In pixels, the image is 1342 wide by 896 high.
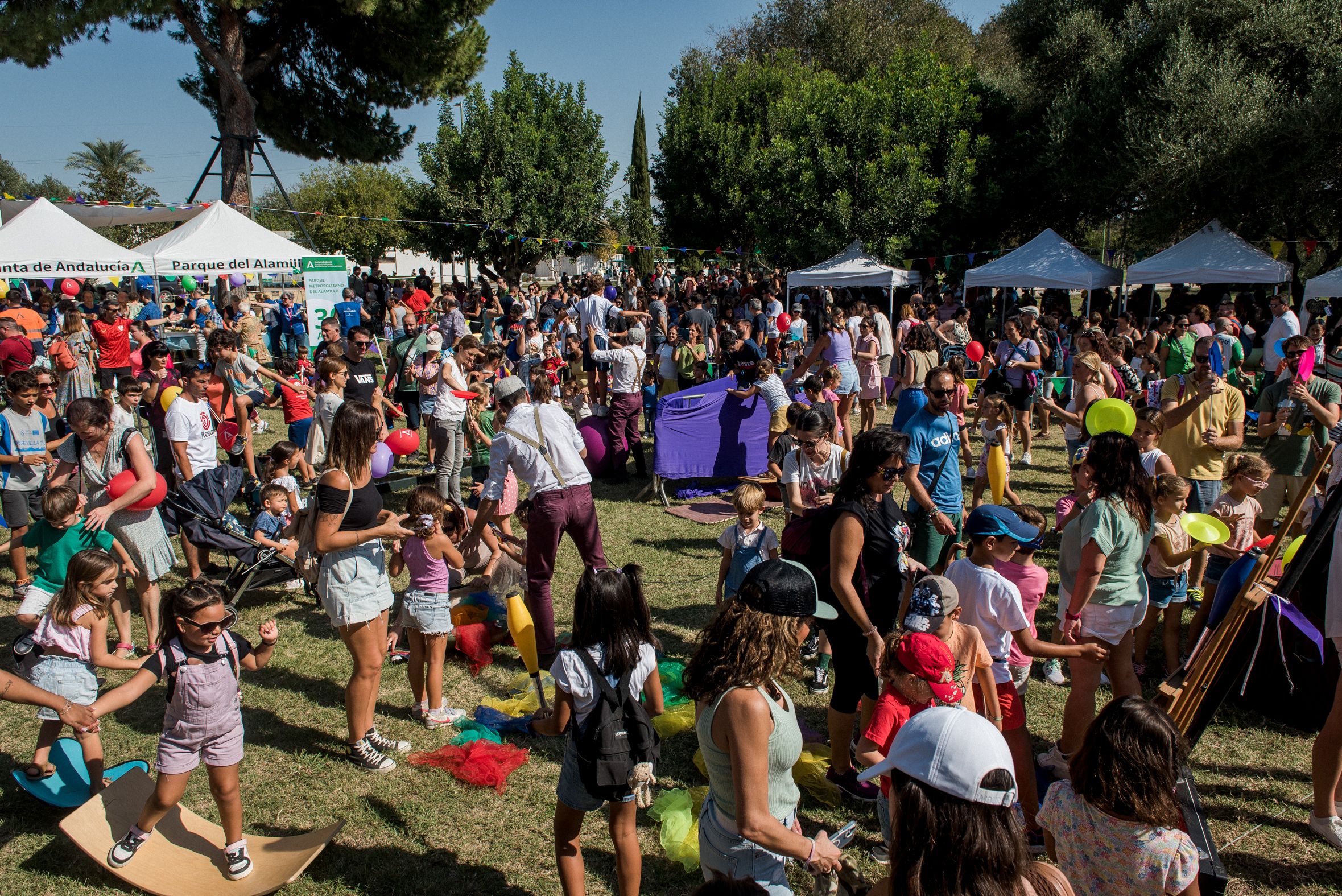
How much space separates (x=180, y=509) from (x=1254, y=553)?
6849mm

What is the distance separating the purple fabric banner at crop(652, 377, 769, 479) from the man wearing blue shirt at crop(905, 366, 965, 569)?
3581 millimetres

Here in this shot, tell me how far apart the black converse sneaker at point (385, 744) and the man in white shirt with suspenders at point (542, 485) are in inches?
36.0

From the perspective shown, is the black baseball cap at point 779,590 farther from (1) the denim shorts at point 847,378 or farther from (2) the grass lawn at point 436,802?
(1) the denim shorts at point 847,378

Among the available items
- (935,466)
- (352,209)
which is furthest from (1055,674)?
(352,209)

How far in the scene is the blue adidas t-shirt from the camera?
5035 millimetres

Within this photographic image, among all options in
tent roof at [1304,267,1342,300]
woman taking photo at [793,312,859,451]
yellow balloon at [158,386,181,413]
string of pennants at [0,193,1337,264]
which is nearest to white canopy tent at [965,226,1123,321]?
string of pennants at [0,193,1337,264]

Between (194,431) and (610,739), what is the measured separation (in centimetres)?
531

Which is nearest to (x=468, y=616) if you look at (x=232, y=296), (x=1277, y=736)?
(x=1277, y=736)

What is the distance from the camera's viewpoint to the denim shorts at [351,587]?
394 centimetres

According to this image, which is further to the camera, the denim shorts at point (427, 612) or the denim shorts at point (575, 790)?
the denim shorts at point (427, 612)

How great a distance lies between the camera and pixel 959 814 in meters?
1.75

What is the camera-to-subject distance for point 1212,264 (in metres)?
15.2

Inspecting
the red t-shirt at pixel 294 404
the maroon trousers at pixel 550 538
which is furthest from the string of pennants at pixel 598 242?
the maroon trousers at pixel 550 538

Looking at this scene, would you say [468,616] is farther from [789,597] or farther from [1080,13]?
[1080,13]
